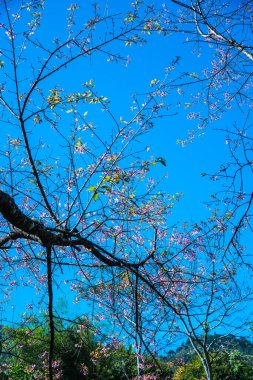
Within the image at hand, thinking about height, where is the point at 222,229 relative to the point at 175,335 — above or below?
below

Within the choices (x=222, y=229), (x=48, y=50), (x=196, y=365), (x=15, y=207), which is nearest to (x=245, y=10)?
(x=48, y=50)

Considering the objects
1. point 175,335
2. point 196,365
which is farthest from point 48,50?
point 196,365

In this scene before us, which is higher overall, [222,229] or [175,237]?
[175,237]

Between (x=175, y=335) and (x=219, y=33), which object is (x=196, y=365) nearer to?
(x=175, y=335)

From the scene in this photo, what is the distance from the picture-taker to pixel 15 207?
2.40 meters

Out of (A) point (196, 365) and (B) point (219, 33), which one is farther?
(A) point (196, 365)

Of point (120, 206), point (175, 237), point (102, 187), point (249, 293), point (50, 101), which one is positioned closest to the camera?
point (102, 187)

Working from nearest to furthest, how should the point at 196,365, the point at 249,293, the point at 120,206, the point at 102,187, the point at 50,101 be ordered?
the point at 102,187 < the point at 50,101 < the point at 120,206 < the point at 249,293 < the point at 196,365

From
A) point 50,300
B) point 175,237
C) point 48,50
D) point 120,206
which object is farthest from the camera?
point 175,237

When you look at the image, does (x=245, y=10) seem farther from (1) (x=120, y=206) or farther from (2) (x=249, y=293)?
(2) (x=249, y=293)

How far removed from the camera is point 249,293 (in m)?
9.08


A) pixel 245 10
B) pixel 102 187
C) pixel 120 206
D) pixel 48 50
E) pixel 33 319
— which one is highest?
pixel 245 10

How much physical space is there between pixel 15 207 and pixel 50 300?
0.78 m

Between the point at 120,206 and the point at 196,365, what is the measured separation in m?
12.1
